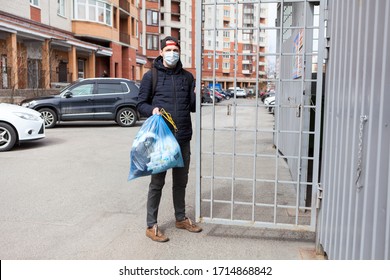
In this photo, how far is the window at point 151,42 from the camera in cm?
6334

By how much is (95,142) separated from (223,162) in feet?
13.8

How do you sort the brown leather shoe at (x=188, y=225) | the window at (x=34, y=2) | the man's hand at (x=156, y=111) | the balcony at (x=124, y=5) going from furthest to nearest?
the balcony at (x=124, y=5), the window at (x=34, y=2), the brown leather shoe at (x=188, y=225), the man's hand at (x=156, y=111)

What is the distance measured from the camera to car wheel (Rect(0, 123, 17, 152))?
9748mm

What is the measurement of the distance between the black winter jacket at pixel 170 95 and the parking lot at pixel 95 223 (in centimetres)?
117

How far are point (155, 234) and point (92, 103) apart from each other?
1193 cm

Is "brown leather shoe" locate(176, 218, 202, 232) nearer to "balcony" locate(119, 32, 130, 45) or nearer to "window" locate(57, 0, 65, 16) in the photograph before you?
"window" locate(57, 0, 65, 16)

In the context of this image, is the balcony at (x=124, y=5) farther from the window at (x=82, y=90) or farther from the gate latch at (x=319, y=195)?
the gate latch at (x=319, y=195)

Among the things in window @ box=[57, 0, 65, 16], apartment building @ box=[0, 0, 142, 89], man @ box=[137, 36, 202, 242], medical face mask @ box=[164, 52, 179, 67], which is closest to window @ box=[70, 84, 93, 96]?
apartment building @ box=[0, 0, 142, 89]

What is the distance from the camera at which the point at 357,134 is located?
287 centimetres

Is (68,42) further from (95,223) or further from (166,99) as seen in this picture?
(166,99)

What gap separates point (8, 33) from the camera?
2292cm

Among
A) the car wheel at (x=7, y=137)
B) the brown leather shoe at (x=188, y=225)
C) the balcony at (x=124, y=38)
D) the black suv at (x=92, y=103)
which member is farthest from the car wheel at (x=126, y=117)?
the balcony at (x=124, y=38)
